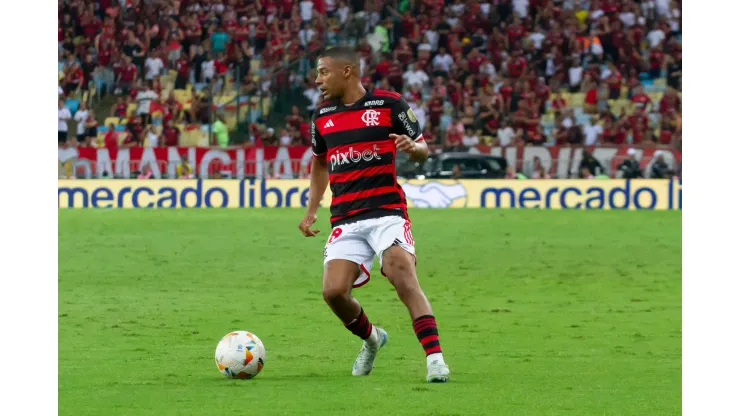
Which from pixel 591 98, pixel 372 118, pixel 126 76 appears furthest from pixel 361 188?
pixel 126 76

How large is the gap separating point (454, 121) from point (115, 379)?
23.6 meters

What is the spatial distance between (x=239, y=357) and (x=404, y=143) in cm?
169

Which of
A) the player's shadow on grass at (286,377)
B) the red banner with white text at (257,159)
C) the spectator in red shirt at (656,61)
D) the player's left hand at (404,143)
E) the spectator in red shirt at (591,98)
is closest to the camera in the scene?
the player's left hand at (404,143)

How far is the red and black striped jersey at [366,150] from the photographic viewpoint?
760 cm

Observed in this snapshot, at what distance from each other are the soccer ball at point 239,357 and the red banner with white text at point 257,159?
1965cm

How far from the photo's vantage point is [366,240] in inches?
304

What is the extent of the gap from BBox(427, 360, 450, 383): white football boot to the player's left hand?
126 cm

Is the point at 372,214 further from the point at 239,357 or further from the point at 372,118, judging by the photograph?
the point at 239,357

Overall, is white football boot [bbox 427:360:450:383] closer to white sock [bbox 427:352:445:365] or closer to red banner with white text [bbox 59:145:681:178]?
white sock [bbox 427:352:445:365]

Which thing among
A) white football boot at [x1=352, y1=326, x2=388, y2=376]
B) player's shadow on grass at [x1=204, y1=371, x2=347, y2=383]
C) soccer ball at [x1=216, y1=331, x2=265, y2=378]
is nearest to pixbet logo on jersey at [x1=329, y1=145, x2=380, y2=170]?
white football boot at [x1=352, y1=326, x2=388, y2=376]

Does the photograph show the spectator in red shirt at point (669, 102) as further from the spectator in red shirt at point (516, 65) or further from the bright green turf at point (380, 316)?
the bright green turf at point (380, 316)

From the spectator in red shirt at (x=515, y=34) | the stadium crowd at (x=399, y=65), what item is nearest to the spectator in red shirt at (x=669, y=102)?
the stadium crowd at (x=399, y=65)

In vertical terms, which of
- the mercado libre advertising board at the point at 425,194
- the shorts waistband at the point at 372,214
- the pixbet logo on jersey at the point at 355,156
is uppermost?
the pixbet logo on jersey at the point at 355,156
